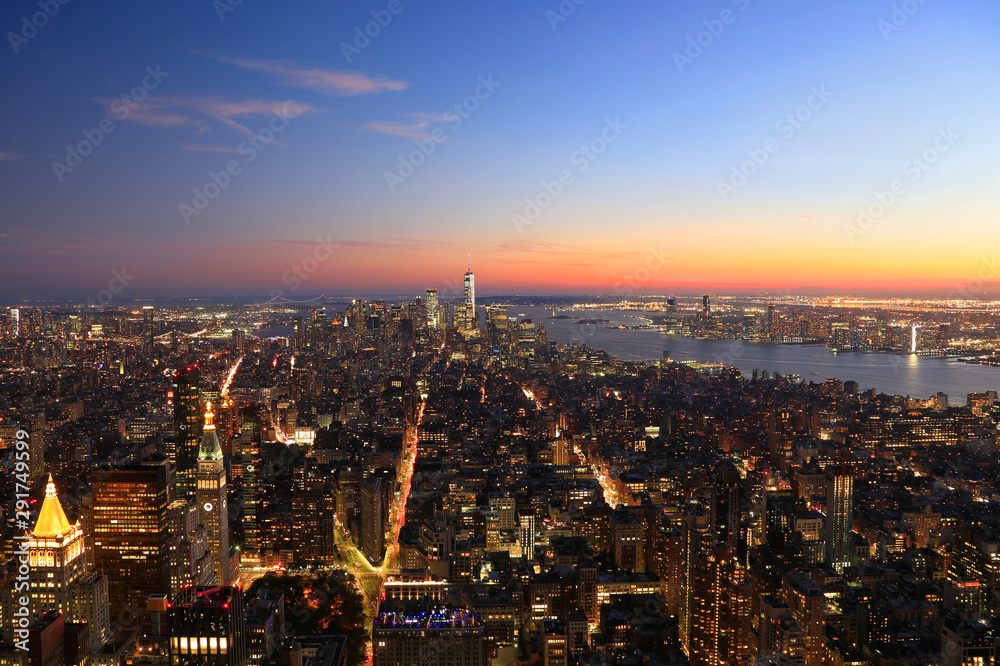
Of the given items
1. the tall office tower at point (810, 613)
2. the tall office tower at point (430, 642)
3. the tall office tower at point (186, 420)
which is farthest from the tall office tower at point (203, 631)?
the tall office tower at point (186, 420)

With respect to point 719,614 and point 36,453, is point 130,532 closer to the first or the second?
point 36,453

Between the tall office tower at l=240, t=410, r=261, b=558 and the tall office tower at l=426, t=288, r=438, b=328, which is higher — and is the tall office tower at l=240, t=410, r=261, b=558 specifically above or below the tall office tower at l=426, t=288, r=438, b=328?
below

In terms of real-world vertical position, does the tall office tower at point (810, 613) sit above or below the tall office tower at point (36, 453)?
below

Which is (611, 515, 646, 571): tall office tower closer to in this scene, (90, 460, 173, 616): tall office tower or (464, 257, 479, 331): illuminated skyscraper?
(90, 460, 173, 616): tall office tower

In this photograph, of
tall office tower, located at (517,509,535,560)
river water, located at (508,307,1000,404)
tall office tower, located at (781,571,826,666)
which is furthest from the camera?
river water, located at (508,307,1000,404)

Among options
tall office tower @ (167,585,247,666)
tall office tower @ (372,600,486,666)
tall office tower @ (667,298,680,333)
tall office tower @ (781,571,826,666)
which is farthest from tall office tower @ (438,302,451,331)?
tall office tower @ (167,585,247,666)

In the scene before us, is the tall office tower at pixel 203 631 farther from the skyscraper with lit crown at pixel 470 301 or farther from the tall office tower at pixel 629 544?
the skyscraper with lit crown at pixel 470 301
